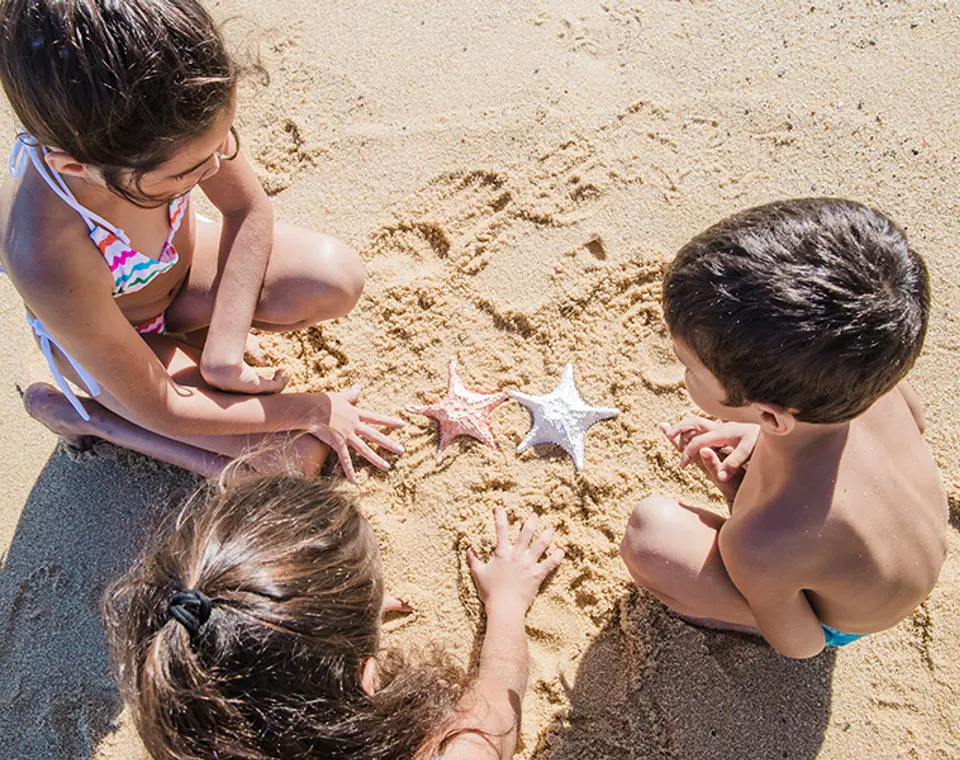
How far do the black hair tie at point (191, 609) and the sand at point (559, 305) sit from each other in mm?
1283

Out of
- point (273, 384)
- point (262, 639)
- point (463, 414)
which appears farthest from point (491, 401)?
point (262, 639)

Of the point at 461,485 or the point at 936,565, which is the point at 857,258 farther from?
the point at 461,485

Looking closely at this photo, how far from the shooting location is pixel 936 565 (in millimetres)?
2160

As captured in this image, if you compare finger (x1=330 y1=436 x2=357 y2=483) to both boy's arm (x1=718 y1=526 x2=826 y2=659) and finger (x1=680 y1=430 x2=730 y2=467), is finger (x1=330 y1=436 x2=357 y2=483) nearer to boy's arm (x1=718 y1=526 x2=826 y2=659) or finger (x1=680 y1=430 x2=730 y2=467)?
finger (x1=680 y1=430 x2=730 y2=467)

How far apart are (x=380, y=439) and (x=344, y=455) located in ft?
0.47

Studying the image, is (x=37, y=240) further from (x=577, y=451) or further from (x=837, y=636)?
(x=837, y=636)

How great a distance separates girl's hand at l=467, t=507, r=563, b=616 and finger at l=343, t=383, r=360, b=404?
27.2 inches

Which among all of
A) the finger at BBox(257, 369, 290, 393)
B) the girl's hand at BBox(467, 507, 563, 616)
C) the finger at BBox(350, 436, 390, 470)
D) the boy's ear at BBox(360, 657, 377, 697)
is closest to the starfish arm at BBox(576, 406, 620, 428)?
the girl's hand at BBox(467, 507, 563, 616)

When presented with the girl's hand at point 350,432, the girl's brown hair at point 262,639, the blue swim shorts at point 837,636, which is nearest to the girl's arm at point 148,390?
the girl's hand at point 350,432

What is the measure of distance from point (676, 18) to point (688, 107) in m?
0.44

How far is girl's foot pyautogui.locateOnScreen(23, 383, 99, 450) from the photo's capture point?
2.78 m

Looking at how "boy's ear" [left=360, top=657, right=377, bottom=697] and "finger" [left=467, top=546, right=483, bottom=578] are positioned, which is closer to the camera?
"boy's ear" [left=360, top=657, right=377, bottom=697]

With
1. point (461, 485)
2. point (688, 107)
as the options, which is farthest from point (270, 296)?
point (688, 107)

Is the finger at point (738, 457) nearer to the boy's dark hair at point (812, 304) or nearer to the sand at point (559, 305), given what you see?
the sand at point (559, 305)
